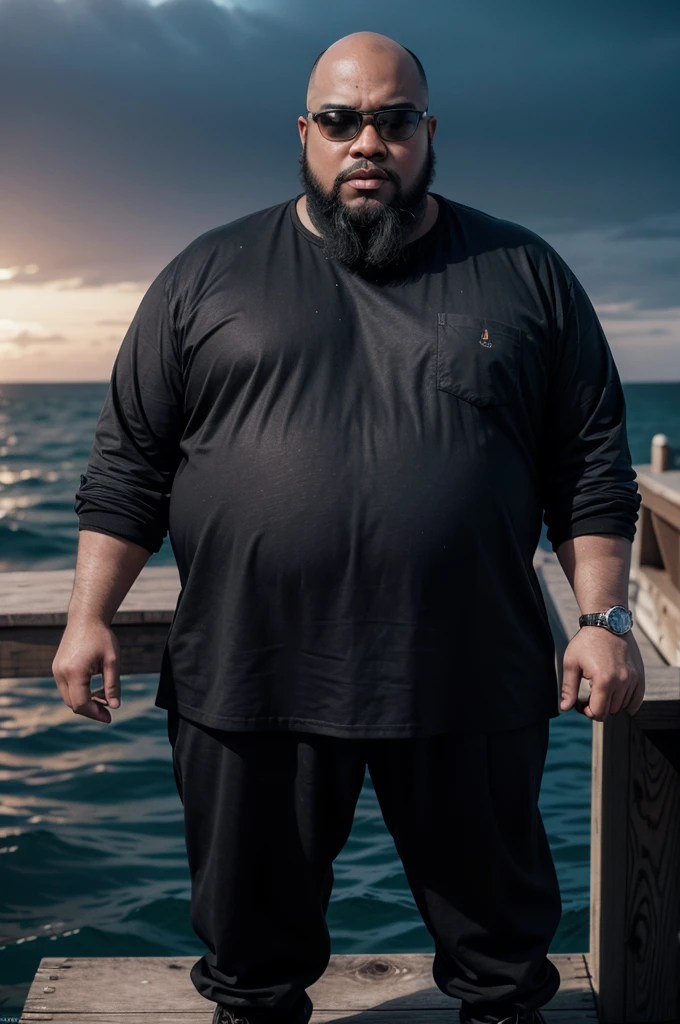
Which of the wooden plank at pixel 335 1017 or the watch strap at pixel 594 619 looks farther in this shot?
the wooden plank at pixel 335 1017

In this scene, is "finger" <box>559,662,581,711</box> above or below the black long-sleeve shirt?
below

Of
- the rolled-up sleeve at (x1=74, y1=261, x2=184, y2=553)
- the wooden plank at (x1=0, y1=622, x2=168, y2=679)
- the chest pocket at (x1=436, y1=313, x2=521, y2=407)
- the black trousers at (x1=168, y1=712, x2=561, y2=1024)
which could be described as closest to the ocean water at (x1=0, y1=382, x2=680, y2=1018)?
the wooden plank at (x1=0, y1=622, x2=168, y2=679)

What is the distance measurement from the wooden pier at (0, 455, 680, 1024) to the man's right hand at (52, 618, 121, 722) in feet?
1.71

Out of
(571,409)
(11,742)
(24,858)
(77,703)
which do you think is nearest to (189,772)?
(77,703)

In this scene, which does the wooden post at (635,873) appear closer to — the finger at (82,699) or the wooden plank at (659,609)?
the finger at (82,699)

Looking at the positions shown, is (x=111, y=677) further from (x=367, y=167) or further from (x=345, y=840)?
(x=367, y=167)

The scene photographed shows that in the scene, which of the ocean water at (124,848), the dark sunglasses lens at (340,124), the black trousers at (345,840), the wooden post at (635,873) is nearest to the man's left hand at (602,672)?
the black trousers at (345,840)

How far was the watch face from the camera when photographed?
1.86 metres

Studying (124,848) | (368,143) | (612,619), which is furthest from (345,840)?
(124,848)

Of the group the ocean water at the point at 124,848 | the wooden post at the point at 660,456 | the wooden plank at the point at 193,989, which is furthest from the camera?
the wooden post at the point at 660,456

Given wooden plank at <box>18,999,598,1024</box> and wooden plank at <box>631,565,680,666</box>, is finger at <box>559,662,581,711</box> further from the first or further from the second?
wooden plank at <box>631,565,680,666</box>

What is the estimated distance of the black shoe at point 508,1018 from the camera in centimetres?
197

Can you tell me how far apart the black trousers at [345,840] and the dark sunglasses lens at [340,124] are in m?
1.01

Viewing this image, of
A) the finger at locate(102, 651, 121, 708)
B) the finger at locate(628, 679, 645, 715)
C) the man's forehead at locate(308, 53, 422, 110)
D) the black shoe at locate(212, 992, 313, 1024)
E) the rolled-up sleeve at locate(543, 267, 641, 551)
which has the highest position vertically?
the man's forehead at locate(308, 53, 422, 110)
